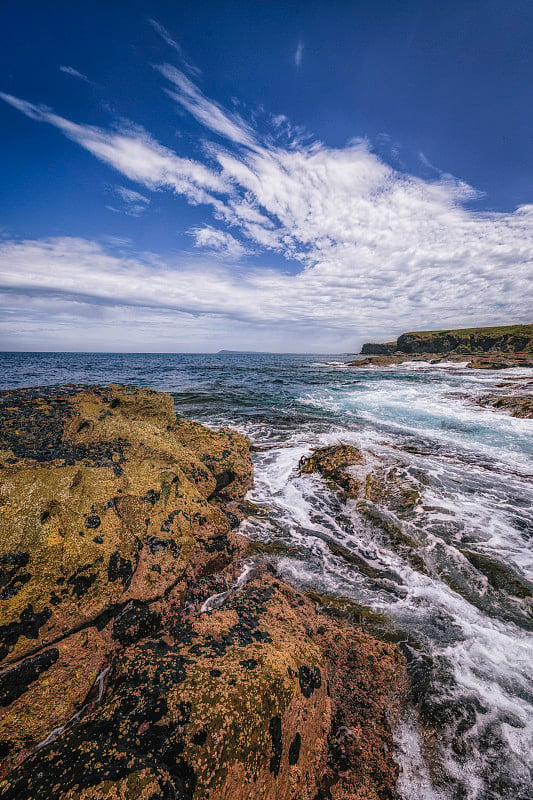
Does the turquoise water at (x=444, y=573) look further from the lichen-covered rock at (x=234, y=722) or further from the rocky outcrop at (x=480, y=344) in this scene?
the rocky outcrop at (x=480, y=344)

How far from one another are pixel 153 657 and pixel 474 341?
96882mm

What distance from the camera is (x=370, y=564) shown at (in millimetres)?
5215

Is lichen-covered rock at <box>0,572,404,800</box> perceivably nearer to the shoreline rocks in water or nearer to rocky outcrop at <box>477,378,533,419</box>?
the shoreline rocks in water

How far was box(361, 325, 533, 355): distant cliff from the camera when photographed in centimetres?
6975

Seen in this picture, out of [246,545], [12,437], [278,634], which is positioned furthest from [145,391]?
[278,634]

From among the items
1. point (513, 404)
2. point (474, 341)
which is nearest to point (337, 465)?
point (513, 404)

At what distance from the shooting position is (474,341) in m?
79.6

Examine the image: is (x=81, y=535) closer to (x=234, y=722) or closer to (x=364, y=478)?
(x=234, y=722)

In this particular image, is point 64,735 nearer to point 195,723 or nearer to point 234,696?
point 195,723

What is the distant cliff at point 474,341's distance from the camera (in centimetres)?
6975

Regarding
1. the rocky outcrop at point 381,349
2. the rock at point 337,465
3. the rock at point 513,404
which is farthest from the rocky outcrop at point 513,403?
the rocky outcrop at point 381,349

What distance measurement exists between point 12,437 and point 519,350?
90231 millimetres

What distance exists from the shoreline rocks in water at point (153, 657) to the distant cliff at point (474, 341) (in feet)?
260

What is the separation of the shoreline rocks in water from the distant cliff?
79.3 metres
